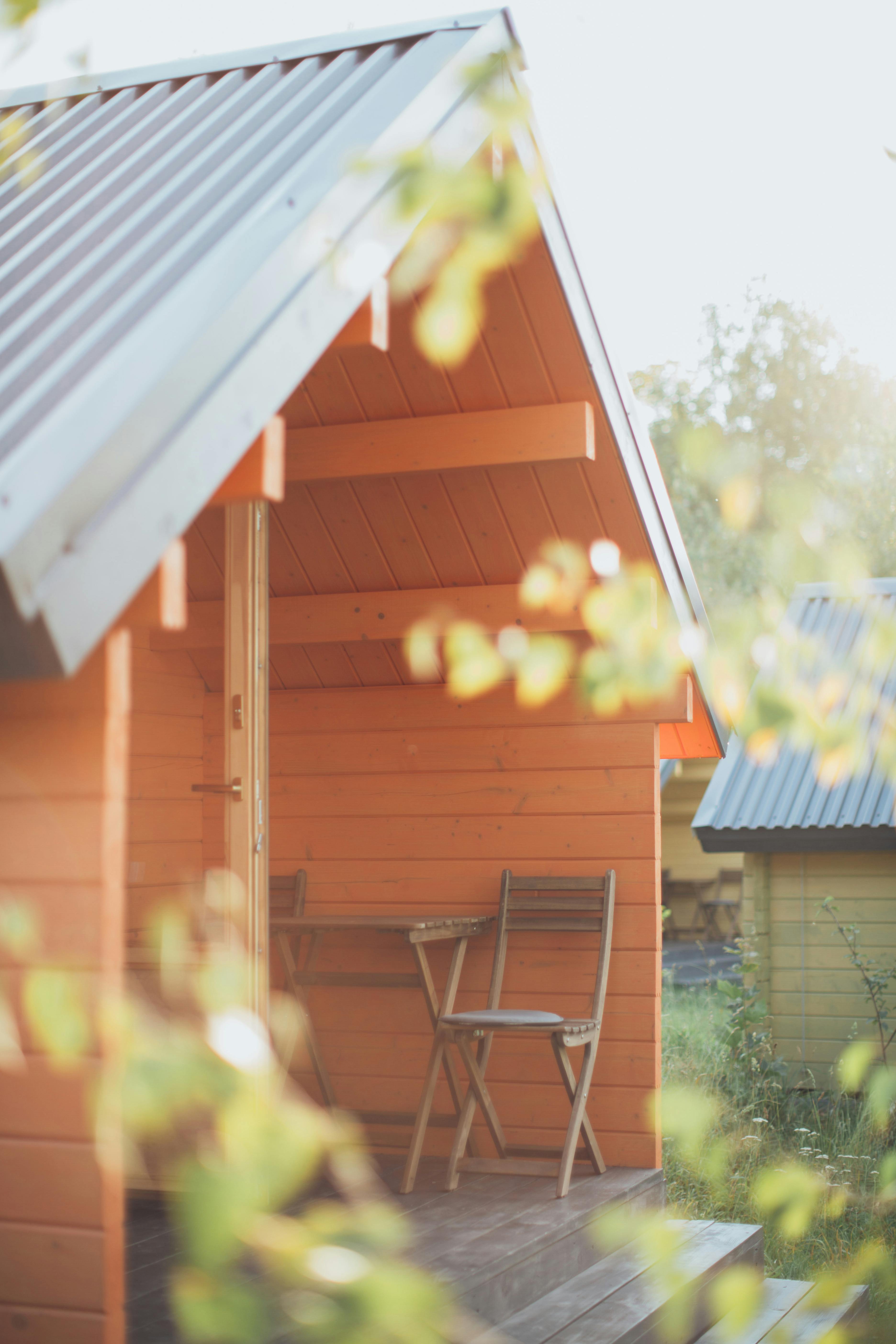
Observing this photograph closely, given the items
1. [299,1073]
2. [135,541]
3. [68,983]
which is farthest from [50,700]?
[299,1073]

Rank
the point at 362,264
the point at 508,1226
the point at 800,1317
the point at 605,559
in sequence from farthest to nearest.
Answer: the point at 508,1226 → the point at 800,1317 → the point at 362,264 → the point at 605,559

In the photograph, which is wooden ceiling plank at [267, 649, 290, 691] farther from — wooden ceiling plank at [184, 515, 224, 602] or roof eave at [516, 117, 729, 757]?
roof eave at [516, 117, 729, 757]

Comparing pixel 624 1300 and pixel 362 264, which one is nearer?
pixel 362 264

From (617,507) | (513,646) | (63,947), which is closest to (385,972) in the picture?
(617,507)

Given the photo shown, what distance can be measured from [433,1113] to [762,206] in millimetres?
17737

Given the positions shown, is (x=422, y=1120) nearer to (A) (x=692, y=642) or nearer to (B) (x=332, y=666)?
(B) (x=332, y=666)

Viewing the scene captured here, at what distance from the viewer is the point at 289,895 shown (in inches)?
214

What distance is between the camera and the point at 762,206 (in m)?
19.6

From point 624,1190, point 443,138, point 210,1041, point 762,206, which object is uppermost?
point 762,206

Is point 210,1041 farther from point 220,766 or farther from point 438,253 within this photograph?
point 220,766

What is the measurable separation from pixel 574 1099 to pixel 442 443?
2289 mm

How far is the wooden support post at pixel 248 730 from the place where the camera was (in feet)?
11.8

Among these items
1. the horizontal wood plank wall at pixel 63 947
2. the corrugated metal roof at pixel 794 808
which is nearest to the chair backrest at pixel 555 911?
the horizontal wood plank wall at pixel 63 947

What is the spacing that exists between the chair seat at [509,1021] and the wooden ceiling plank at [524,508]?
161 cm
